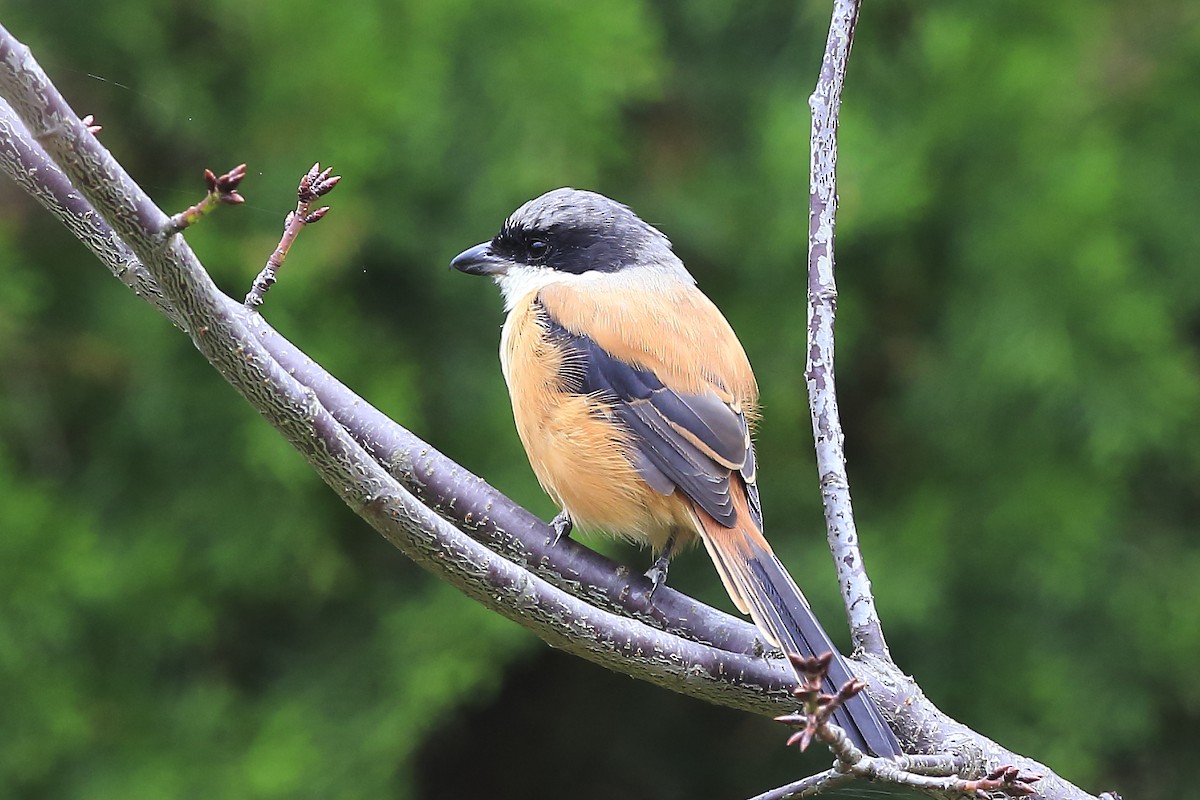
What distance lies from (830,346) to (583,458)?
0.69 meters

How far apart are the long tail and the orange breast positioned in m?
0.14

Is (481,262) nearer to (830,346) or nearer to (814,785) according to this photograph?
(830,346)

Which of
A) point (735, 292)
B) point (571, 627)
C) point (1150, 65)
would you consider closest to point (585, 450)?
point (571, 627)

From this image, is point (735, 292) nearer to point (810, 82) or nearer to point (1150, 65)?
point (810, 82)

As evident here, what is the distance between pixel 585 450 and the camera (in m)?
2.99

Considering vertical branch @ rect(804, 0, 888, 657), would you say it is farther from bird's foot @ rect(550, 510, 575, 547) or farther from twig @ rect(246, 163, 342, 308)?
twig @ rect(246, 163, 342, 308)

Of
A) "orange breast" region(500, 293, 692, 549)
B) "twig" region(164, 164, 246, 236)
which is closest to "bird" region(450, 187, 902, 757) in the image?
"orange breast" region(500, 293, 692, 549)

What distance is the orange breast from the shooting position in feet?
9.70

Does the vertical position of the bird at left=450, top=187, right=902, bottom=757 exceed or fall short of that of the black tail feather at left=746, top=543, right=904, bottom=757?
it exceeds it

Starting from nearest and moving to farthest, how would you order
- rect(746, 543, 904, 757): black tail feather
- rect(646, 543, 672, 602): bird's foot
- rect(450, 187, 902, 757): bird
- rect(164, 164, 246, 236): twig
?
rect(164, 164, 246, 236): twig < rect(746, 543, 904, 757): black tail feather < rect(646, 543, 672, 602): bird's foot < rect(450, 187, 902, 757): bird

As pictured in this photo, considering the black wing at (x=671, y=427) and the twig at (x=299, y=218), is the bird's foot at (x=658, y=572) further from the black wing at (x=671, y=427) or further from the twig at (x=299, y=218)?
the twig at (x=299, y=218)

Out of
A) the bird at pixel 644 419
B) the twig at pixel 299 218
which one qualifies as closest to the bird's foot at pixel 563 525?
the bird at pixel 644 419

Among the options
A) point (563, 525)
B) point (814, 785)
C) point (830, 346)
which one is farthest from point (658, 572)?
point (814, 785)

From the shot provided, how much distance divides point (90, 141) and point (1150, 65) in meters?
5.19
